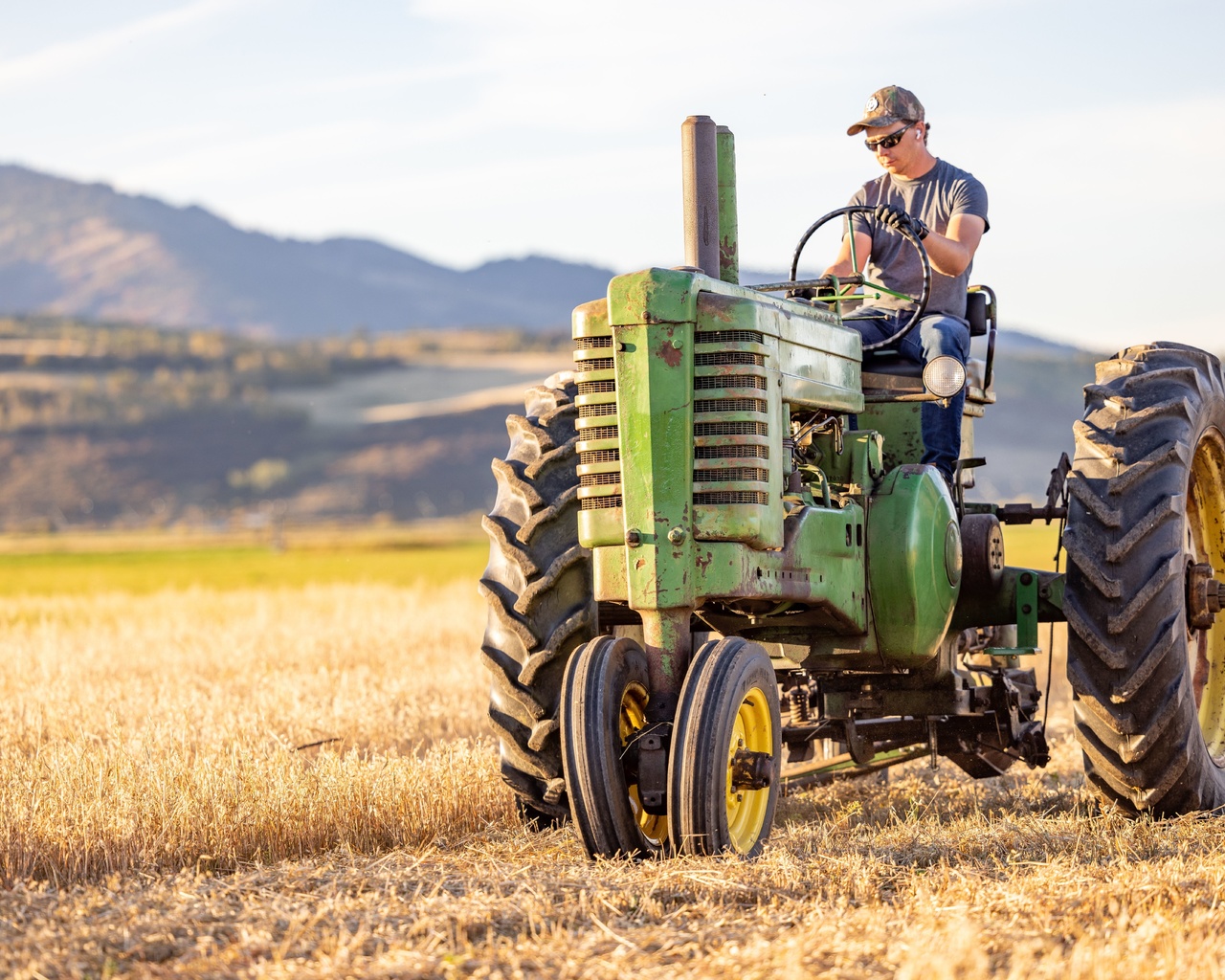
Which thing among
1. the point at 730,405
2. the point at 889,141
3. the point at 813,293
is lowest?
the point at 730,405

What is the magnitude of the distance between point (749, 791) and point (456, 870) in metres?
0.94

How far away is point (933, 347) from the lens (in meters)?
6.45

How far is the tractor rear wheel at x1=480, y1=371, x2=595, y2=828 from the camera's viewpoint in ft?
19.2

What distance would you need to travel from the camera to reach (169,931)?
4.11 meters

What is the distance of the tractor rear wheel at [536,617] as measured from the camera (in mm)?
5852

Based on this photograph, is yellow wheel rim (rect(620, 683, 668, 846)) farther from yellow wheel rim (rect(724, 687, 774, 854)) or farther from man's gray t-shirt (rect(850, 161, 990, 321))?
man's gray t-shirt (rect(850, 161, 990, 321))

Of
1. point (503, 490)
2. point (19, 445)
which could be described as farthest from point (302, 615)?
point (19, 445)

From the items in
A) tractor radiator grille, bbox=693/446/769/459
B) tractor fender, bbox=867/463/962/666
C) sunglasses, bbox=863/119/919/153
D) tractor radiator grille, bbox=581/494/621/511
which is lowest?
tractor fender, bbox=867/463/962/666

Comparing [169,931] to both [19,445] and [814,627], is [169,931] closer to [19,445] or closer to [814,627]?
[814,627]

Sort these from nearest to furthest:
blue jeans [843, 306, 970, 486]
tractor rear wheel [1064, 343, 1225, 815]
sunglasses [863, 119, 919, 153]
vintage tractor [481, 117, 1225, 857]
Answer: vintage tractor [481, 117, 1225, 857] < tractor rear wheel [1064, 343, 1225, 815] < blue jeans [843, 306, 970, 486] < sunglasses [863, 119, 919, 153]

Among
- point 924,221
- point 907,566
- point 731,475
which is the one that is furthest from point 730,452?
point 924,221

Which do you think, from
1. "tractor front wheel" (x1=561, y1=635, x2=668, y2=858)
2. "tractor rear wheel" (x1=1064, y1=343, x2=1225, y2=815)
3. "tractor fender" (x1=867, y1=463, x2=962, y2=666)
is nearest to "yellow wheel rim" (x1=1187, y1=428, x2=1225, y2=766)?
"tractor rear wheel" (x1=1064, y1=343, x2=1225, y2=815)

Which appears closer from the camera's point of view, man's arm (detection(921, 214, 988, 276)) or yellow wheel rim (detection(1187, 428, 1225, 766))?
man's arm (detection(921, 214, 988, 276))

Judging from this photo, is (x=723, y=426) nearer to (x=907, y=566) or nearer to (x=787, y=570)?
(x=787, y=570)
